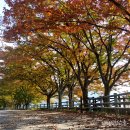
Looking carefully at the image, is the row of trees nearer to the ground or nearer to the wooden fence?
the wooden fence

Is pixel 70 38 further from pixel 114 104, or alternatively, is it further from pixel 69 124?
pixel 69 124

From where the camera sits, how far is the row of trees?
18.1m

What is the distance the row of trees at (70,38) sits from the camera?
18125mm

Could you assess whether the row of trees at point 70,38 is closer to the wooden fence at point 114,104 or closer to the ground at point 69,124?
the wooden fence at point 114,104

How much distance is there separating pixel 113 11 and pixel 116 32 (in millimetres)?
7293

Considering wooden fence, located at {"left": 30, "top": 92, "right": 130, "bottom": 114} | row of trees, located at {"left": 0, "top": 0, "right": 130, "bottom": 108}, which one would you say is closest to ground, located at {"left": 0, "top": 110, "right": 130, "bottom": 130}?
wooden fence, located at {"left": 30, "top": 92, "right": 130, "bottom": 114}

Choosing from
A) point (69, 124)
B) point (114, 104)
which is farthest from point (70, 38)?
point (69, 124)

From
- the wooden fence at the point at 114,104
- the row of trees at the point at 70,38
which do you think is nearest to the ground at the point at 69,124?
the wooden fence at the point at 114,104

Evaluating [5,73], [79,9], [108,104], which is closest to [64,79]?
[5,73]

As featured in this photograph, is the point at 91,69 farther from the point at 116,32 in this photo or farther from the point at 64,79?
the point at 116,32

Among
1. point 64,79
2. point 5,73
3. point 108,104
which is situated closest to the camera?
point 108,104

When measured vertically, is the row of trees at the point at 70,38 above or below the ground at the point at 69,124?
above

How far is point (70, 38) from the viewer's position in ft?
92.9

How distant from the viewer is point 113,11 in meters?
17.2
